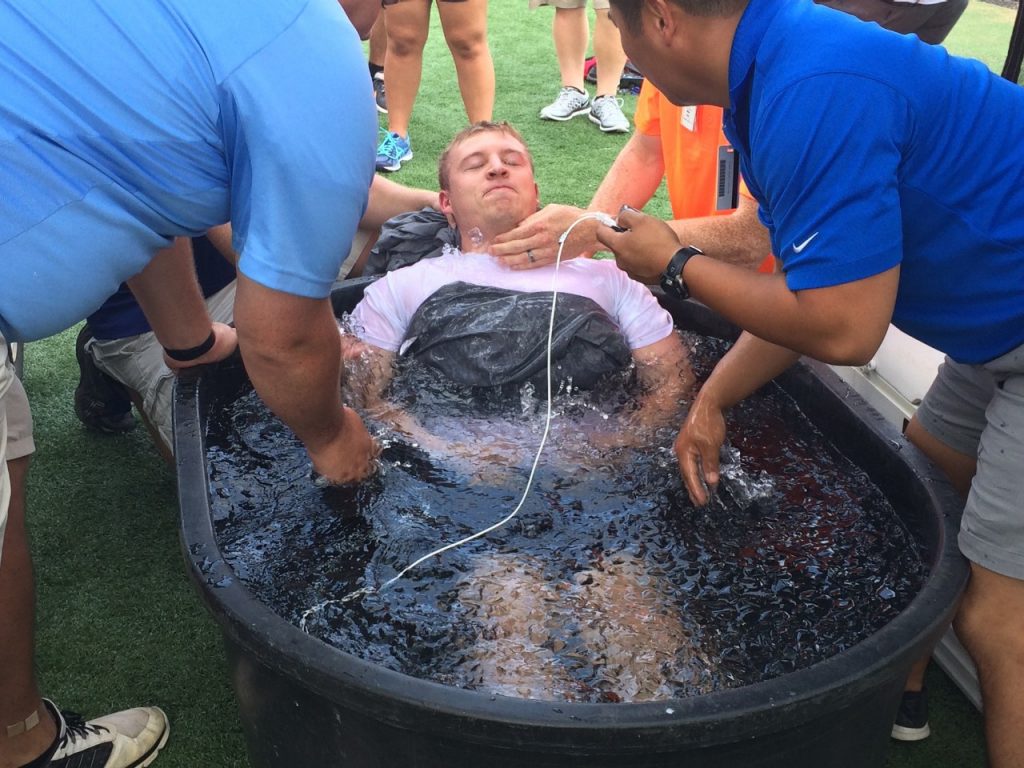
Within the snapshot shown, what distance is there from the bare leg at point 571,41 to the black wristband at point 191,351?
4.32m

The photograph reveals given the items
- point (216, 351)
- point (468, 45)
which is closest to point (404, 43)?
point (468, 45)

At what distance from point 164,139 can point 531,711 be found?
3.40 feet

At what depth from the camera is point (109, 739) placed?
2.13 metres

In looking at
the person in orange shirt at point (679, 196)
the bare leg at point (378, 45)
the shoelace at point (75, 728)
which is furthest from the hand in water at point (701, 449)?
the bare leg at point (378, 45)

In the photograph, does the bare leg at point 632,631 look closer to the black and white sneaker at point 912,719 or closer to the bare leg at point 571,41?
the black and white sneaker at point 912,719

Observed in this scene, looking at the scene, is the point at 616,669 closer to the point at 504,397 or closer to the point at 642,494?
the point at 642,494

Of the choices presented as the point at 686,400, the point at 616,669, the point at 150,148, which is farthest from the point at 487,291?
the point at 150,148

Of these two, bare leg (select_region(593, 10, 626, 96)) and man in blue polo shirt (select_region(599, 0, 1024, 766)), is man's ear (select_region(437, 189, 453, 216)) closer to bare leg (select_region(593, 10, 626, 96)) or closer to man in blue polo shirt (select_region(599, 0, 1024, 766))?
man in blue polo shirt (select_region(599, 0, 1024, 766))

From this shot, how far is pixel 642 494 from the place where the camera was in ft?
8.29

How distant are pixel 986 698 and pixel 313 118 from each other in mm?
1671

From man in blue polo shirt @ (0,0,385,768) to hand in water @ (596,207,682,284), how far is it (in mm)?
572

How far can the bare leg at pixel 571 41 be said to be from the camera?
6.15m

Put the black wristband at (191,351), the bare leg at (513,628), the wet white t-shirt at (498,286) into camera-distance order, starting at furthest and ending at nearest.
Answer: the wet white t-shirt at (498,286), the black wristband at (191,351), the bare leg at (513,628)

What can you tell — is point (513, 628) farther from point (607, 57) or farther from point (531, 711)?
point (607, 57)
